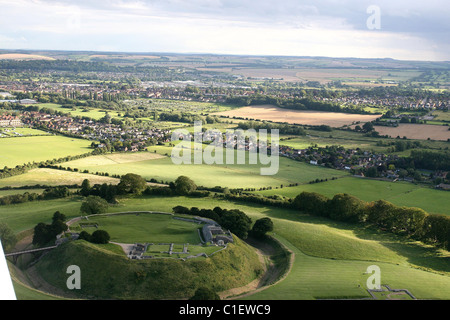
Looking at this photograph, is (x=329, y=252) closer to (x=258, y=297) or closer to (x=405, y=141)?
(x=258, y=297)

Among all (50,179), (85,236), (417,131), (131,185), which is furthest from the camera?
(417,131)

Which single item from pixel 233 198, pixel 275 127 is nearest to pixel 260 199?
pixel 233 198

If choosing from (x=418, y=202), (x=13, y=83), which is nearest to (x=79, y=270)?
(x=418, y=202)

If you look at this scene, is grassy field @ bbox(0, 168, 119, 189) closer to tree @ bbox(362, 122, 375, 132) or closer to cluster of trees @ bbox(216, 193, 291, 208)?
cluster of trees @ bbox(216, 193, 291, 208)

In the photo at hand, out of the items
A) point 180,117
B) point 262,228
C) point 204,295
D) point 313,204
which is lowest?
point 262,228

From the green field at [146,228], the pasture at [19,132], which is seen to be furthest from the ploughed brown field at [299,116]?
the green field at [146,228]

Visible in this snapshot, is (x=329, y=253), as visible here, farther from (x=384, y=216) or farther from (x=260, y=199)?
(x=260, y=199)
